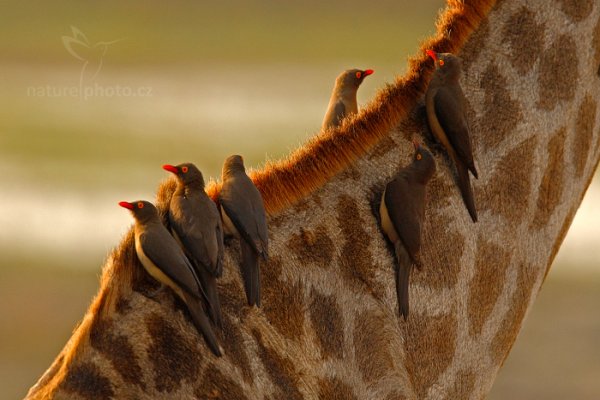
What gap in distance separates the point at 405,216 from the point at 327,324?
0.40m

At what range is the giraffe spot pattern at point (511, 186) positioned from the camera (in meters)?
3.78

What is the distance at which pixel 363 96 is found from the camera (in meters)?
13.4

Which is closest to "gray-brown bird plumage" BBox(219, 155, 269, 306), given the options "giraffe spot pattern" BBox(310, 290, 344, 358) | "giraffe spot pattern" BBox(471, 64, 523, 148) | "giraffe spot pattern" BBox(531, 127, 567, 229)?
"giraffe spot pattern" BBox(310, 290, 344, 358)

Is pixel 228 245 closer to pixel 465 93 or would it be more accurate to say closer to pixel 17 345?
pixel 465 93

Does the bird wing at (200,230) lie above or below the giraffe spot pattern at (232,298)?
above

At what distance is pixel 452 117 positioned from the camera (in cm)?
364

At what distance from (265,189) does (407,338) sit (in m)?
0.60

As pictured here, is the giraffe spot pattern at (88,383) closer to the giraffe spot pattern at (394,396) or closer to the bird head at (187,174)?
the bird head at (187,174)

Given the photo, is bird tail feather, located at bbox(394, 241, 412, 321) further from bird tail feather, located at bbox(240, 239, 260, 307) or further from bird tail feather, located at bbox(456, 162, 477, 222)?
bird tail feather, located at bbox(240, 239, 260, 307)

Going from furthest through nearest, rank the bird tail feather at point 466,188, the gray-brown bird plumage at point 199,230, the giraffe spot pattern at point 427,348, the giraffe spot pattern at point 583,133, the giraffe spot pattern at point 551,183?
the giraffe spot pattern at point 583,133 < the giraffe spot pattern at point 551,183 < the bird tail feather at point 466,188 < the giraffe spot pattern at point 427,348 < the gray-brown bird plumage at point 199,230

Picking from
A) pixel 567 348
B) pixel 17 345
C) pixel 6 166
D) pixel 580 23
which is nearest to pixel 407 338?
pixel 580 23

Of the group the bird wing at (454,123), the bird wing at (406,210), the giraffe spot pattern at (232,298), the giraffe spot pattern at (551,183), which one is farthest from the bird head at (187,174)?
the giraffe spot pattern at (551,183)

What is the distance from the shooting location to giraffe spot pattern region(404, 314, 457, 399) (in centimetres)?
345

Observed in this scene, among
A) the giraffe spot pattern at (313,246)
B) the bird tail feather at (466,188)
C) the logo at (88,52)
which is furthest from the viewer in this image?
the logo at (88,52)
